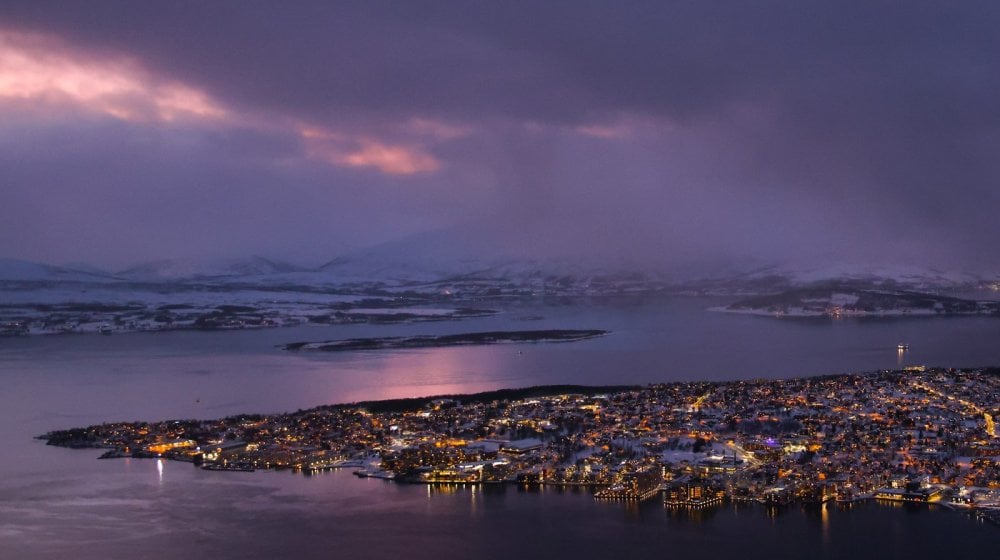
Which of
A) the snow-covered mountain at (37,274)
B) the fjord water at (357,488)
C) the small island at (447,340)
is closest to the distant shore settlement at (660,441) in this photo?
the fjord water at (357,488)

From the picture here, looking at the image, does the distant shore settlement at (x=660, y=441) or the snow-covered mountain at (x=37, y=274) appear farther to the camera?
the snow-covered mountain at (x=37, y=274)

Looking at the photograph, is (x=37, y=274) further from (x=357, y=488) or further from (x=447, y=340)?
(x=357, y=488)

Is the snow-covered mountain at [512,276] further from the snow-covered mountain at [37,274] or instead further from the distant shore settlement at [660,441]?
the distant shore settlement at [660,441]

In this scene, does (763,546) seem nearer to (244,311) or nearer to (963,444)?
(963,444)

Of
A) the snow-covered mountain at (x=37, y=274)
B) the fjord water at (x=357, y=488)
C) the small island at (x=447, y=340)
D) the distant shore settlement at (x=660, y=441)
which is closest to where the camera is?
the fjord water at (x=357, y=488)

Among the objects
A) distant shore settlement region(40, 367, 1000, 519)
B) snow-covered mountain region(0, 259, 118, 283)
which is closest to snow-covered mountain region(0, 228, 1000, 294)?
snow-covered mountain region(0, 259, 118, 283)

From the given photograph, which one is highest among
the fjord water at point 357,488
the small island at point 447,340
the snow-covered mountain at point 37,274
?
the snow-covered mountain at point 37,274
